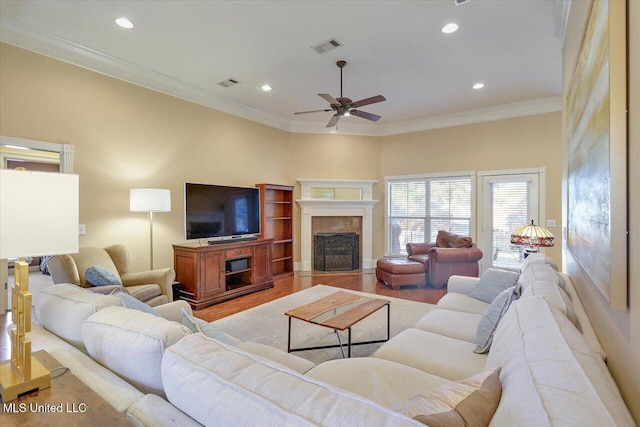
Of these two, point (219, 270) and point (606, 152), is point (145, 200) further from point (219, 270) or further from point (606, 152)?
point (606, 152)

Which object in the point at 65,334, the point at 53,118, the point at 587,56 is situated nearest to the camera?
the point at 65,334

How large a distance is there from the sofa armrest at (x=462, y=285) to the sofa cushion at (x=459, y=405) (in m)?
2.42

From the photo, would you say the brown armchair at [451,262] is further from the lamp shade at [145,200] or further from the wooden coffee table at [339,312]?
the lamp shade at [145,200]

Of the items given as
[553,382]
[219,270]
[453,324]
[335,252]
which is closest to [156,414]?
[553,382]

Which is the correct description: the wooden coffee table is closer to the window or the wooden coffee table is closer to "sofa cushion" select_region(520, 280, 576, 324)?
"sofa cushion" select_region(520, 280, 576, 324)

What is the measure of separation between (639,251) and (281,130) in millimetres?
6203

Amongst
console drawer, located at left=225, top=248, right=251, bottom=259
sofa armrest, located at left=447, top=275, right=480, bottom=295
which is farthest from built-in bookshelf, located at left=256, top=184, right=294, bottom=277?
sofa armrest, located at left=447, top=275, right=480, bottom=295

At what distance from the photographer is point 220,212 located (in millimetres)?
4793

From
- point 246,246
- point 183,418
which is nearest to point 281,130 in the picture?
point 246,246

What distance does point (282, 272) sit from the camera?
20.6ft

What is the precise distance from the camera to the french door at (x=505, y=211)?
5.49m

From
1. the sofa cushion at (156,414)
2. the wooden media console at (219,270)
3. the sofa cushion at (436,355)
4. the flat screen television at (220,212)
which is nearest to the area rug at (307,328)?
the wooden media console at (219,270)

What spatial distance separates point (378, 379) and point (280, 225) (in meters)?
5.08

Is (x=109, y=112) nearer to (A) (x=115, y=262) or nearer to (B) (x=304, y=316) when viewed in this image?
(A) (x=115, y=262)
